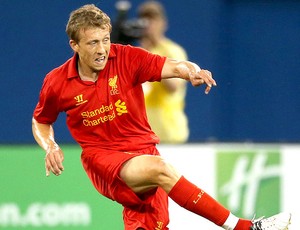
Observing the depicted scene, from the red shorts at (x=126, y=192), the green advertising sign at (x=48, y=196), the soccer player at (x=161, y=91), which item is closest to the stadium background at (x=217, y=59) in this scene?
the soccer player at (x=161, y=91)

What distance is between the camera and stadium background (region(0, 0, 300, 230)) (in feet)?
37.5

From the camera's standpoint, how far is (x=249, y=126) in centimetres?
1211

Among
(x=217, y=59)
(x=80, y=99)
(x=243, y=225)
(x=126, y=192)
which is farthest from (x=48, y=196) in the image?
(x=217, y=59)

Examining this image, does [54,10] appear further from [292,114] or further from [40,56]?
[292,114]

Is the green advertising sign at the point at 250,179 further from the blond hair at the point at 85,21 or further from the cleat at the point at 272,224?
the blond hair at the point at 85,21

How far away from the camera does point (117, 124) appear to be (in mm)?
6410

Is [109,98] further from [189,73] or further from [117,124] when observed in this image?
[189,73]

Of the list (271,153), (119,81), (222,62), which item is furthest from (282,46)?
(119,81)

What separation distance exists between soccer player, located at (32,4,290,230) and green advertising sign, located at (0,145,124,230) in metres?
1.66

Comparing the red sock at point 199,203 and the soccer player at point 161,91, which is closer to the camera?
the red sock at point 199,203

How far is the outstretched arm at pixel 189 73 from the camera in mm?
5914

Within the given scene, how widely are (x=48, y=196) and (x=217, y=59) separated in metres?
4.08

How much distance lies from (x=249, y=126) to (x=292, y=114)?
1.77 ft

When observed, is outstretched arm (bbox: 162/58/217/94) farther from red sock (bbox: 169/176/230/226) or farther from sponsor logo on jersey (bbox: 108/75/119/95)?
red sock (bbox: 169/176/230/226)
